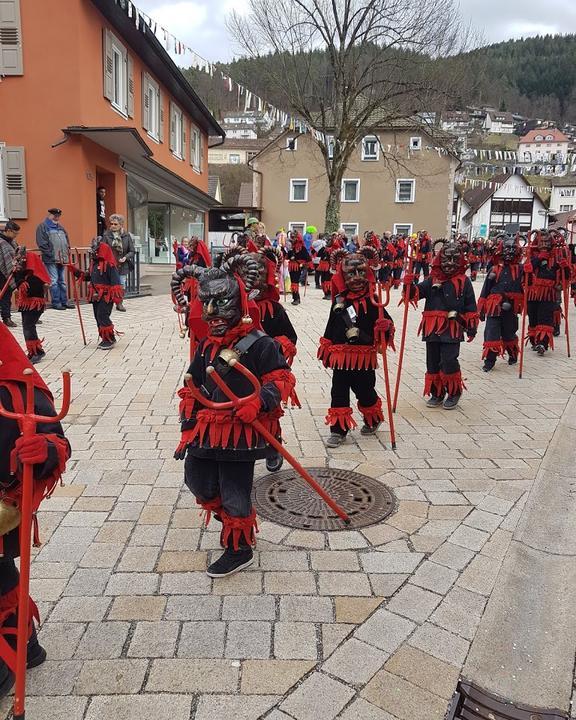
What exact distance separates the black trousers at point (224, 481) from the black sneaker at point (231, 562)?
0.22 meters

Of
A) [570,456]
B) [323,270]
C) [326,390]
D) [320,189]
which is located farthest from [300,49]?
[570,456]

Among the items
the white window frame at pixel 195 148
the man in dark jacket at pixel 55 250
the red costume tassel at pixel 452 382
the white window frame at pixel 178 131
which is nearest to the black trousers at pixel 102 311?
the man in dark jacket at pixel 55 250

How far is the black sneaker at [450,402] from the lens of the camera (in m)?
6.82

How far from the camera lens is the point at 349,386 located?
570cm

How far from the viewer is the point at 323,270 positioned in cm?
1681

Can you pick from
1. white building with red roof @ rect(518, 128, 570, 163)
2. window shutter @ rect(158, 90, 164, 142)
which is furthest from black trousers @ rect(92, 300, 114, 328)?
white building with red roof @ rect(518, 128, 570, 163)

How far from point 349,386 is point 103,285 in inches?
204

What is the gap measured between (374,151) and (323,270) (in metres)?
29.5

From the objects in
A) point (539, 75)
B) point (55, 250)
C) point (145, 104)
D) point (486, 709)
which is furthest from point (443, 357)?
point (539, 75)

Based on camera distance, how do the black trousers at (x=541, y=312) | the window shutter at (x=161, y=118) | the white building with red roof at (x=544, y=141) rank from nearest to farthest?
the black trousers at (x=541, y=312)
the window shutter at (x=161, y=118)
the white building with red roof at (x=544, y=141)

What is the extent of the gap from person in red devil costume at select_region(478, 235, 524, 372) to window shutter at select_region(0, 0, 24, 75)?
12043mm

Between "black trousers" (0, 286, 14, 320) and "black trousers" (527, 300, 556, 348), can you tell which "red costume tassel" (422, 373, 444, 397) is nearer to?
"black trousers" (527, 300, 556, 348)

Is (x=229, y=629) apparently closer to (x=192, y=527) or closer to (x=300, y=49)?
(x=192, y=527)

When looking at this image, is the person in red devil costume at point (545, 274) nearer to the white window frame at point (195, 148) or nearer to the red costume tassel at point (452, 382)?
the red costume tassel at point (452, 382)
